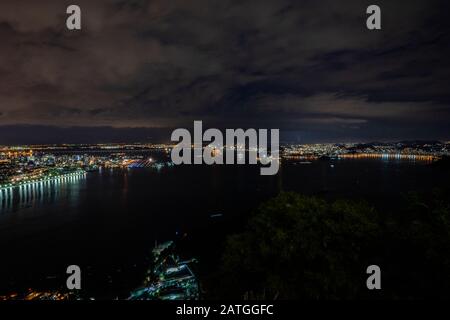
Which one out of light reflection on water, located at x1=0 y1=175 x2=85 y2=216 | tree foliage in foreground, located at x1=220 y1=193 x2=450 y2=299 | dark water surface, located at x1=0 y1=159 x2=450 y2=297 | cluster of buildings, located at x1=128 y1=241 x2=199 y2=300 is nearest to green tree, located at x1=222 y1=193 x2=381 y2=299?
tree foliage in foreground, located at x1=220 y1=193 x2=450 y2=299

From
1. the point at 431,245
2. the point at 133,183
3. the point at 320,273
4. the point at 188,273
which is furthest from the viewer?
the point at 133,183

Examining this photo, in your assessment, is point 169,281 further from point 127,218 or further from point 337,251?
point 127,218

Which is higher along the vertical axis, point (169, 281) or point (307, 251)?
point (307, 251)

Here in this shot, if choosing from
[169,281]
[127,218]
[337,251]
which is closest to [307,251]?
[337,251]

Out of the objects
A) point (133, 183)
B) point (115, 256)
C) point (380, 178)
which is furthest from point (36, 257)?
point (380, 178)

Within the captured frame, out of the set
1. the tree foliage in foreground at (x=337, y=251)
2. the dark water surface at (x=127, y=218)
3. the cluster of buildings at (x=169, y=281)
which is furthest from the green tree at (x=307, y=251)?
the dark water surface at (x=127, y=218)

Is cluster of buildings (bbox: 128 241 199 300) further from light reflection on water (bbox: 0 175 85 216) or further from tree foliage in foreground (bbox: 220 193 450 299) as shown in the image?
light reflection on water (bbox: 0 175 85 216)

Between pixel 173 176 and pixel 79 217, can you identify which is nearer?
pixel 79 217
